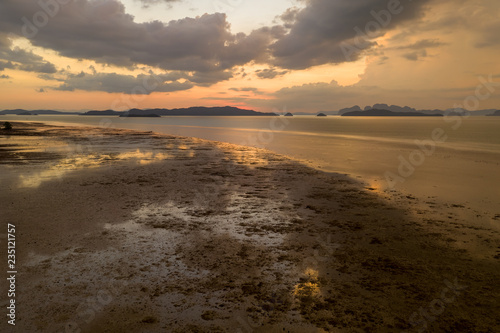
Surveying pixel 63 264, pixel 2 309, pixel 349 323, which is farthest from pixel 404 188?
pixel 2 309

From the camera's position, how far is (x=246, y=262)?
740 centimetres

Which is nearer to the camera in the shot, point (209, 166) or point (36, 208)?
point (36, 208)

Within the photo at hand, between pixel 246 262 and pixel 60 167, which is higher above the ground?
pixel 60 167

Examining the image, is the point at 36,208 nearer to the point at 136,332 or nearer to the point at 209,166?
the point at 136,332

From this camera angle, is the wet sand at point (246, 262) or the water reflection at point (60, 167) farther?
the water reflection at point (60, 167)

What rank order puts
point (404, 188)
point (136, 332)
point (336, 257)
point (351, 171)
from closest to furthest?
1. point (136, 332)
2. point (336, 257)
3. point (404, 188)
4. point (351, 171)

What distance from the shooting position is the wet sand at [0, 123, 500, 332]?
5.30m

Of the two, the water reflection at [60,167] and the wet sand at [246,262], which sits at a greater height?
the water reflection at [60,167]

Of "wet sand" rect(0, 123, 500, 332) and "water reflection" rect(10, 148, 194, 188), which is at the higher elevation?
"water reflection" rect(10, 148, 194, 188)

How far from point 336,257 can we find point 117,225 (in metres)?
7.26

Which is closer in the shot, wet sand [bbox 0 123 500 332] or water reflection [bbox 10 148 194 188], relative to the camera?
wet sand [bbox 0 123 500 332]

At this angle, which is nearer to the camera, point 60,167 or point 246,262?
point 246,262

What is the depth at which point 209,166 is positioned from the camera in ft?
74.8

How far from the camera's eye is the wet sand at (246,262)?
5.30 m
